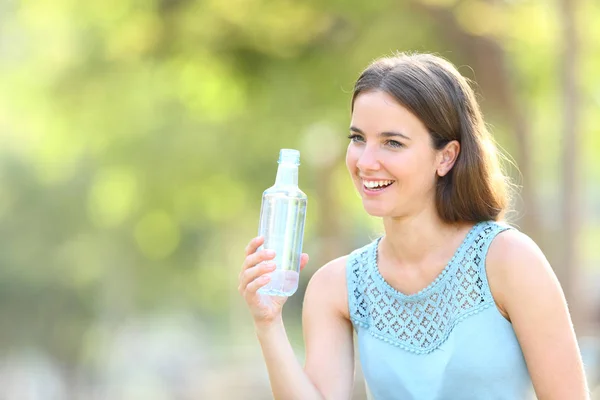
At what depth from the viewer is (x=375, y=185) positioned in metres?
3.25

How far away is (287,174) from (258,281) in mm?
400

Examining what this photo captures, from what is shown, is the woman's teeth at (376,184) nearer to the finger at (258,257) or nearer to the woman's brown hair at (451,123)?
the woman's brown hair at (451,123)

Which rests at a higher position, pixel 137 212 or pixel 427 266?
pixel 137 212

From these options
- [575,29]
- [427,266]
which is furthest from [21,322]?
[427,266]

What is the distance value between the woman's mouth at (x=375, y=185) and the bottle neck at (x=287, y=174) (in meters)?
0.24

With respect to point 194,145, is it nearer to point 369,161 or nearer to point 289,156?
point 289,156

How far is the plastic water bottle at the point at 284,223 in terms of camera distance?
10.9ft

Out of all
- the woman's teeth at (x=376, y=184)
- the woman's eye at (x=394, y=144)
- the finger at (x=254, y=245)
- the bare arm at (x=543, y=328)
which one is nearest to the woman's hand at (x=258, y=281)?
the finger at (x=254, y=245)

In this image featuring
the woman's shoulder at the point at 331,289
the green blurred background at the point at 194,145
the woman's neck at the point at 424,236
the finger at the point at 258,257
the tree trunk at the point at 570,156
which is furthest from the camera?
the green blurred background at the point at 194,145

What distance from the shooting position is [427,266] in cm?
342

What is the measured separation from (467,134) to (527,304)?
58 centimetres

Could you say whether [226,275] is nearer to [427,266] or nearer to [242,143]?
[242,143]

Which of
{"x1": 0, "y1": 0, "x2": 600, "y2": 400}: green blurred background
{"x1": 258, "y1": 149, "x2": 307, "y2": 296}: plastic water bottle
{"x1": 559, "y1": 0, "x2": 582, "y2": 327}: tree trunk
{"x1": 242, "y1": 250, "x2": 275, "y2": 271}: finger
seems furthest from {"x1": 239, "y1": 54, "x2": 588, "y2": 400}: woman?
{"x1": 559, "y1": 0, "x2": 582, "y2": 327}: tree trunk

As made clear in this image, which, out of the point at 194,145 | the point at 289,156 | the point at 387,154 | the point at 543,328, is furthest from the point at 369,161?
the point at 194,145
